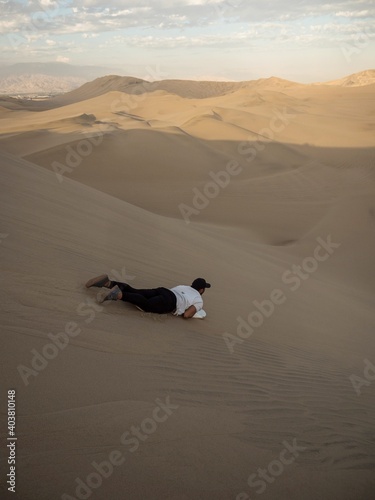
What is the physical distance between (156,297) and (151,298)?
5cm

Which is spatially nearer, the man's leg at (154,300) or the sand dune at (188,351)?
the sand dune at (188,351)

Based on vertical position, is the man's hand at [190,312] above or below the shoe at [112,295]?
below

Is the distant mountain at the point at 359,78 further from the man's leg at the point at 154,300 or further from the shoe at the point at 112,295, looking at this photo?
the shoe at the point at 112,295

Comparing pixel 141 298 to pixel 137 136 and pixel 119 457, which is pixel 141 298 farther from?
pixel 137 136

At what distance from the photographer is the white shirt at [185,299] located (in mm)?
4410

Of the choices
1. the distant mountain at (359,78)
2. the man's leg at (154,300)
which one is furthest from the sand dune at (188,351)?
the distant mountain at (359,78)

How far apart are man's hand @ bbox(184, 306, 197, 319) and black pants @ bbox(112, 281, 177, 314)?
0.13m

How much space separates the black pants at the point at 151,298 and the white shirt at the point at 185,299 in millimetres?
61

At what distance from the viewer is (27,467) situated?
7.72 feet

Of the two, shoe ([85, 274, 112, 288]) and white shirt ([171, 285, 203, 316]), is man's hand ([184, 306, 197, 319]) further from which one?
shoe ([85, 274, 112, 288])

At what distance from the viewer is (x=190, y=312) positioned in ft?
14.5

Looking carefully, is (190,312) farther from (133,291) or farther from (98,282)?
(98,282)

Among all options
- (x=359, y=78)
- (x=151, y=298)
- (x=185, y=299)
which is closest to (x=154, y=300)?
(x=151, y=298)

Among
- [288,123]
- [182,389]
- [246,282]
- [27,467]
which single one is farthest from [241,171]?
[27,467]
